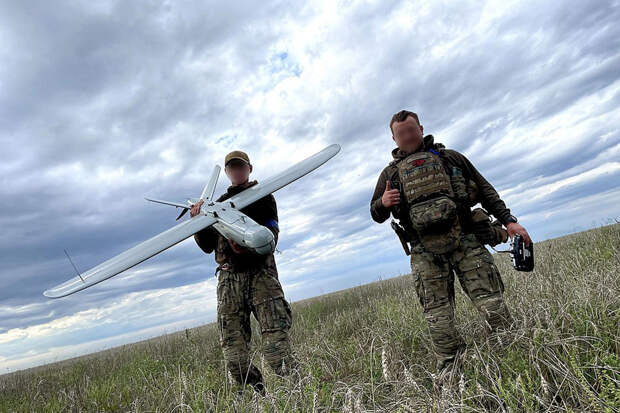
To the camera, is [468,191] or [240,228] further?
[240,228]

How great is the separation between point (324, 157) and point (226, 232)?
297cm

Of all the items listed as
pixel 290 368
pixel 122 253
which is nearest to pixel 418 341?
pixel 290 368

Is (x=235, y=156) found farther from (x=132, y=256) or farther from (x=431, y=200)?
(x=431, y=200)

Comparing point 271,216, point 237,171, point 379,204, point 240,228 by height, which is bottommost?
point 379,204

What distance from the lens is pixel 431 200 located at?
3.48 m

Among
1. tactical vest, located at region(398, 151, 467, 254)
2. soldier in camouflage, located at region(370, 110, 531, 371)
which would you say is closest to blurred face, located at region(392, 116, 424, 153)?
soldier in camouflage, located at region(370, 110, 531, 371)

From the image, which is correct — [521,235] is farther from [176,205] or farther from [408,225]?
[176,205]

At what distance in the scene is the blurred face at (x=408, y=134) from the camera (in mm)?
3668

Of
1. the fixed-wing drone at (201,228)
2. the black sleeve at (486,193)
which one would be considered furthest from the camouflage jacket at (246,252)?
the black sleeve at (486,193)

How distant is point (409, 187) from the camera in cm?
362

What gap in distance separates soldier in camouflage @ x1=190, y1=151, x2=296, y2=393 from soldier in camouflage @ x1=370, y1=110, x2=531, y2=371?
4.63 feet

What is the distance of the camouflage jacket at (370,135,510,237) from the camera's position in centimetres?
363

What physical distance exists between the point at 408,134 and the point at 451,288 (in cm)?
161

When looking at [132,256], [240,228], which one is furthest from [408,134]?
[132,256]
